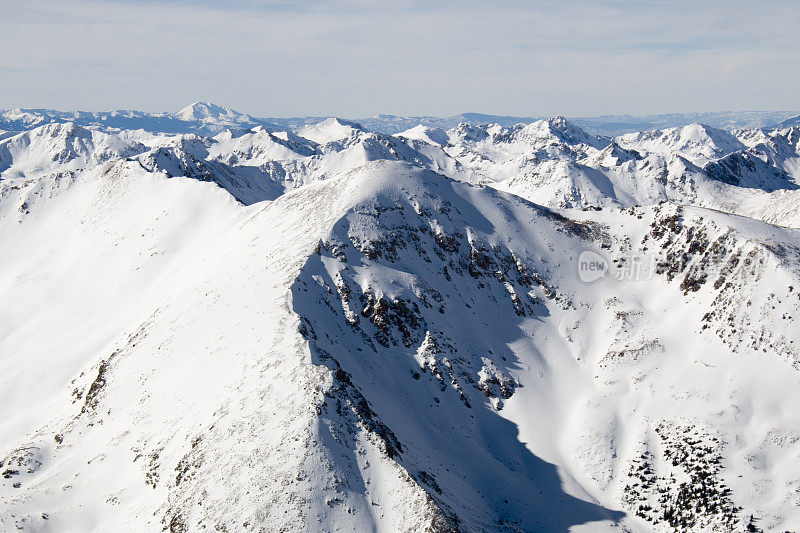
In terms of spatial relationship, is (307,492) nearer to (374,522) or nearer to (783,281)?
(374,522)

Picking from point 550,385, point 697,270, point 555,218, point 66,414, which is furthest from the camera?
point 555,218

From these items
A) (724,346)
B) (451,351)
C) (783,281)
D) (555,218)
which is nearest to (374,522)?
(451,351)

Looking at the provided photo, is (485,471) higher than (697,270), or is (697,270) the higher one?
(697,270)

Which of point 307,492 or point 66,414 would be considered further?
point 66,414

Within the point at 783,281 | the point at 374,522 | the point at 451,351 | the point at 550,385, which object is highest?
the point at 783,281

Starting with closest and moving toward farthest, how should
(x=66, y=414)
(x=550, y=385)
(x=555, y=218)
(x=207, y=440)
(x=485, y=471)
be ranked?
(x=207, y=440) → (x=485, y=471) → (x=66, y=414) → (x=550, y=385) → (x=555, y=218)

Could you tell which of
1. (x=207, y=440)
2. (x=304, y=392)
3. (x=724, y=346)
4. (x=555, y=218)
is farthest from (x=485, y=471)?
(x=555, y=218)
